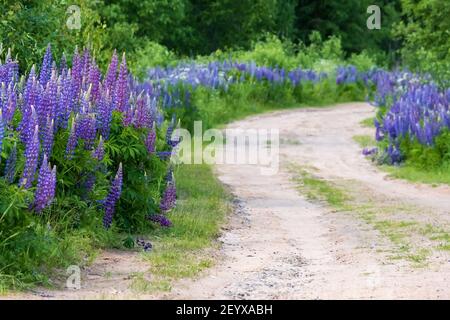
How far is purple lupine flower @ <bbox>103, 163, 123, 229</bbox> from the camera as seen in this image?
10.5m

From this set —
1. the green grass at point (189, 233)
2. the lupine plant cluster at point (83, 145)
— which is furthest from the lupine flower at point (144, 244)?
the lupine plant cluster at point (83, 145)

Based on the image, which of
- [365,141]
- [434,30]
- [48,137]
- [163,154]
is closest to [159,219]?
[163,154]

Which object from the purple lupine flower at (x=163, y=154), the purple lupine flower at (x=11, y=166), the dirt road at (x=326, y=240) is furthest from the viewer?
the purple lupine flower at (x=163, y=154)

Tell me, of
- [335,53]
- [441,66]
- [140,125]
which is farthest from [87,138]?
[335,53]

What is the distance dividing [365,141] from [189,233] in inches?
466

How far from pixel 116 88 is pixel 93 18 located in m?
5.35

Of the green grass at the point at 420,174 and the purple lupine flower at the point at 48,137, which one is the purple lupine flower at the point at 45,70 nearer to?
the purple lupine flower at the point at 48,137

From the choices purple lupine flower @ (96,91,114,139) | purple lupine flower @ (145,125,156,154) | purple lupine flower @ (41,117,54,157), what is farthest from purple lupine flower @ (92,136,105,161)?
purple lupine flower @ (145,125,156,154)

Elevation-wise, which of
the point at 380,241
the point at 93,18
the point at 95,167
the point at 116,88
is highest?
the point at 93,18

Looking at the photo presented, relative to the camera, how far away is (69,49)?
48.5 feet

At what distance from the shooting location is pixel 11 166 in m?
8.90

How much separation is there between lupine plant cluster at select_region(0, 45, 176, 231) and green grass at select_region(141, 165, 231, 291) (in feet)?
1.13

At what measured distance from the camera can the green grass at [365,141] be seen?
2206cm
